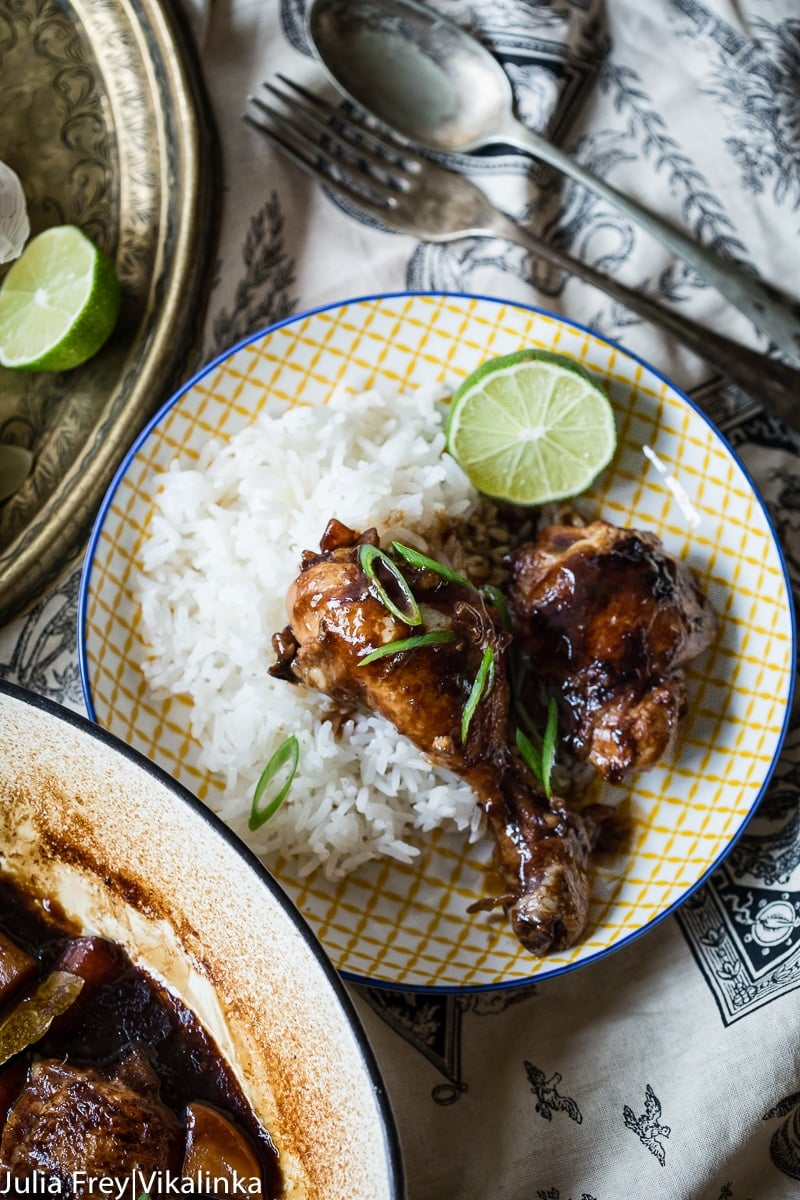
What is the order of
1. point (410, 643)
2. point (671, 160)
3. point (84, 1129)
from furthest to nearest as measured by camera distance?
point (671, 160) → point (410, 643) → point (84, 1129)

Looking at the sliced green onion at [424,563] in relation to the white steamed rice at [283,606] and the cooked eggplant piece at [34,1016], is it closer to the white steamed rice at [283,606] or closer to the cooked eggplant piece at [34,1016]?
the white steamed rice at [283,606]

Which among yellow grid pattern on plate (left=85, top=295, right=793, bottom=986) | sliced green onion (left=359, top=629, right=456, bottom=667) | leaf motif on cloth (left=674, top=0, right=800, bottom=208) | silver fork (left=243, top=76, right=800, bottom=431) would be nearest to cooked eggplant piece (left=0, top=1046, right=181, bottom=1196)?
yellow grid pattern on plate (left=85, top=295, right=793, bottom=986)

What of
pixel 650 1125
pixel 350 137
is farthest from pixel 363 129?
pixel 650 1125

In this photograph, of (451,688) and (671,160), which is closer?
(451,688)

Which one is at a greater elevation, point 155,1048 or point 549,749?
point 549,749

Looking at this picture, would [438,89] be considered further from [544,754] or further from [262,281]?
[544,754]

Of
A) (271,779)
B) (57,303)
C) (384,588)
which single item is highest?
(57,303)

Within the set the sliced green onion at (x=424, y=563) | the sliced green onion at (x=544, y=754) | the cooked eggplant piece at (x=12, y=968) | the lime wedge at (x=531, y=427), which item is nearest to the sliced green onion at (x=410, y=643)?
the sliced green onion at (x=424, y=563)

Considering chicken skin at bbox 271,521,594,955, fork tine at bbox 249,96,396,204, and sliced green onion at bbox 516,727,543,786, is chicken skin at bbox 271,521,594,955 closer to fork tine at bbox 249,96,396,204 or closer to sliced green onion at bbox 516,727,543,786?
sliced green onion at bbox 516,727,543,786
